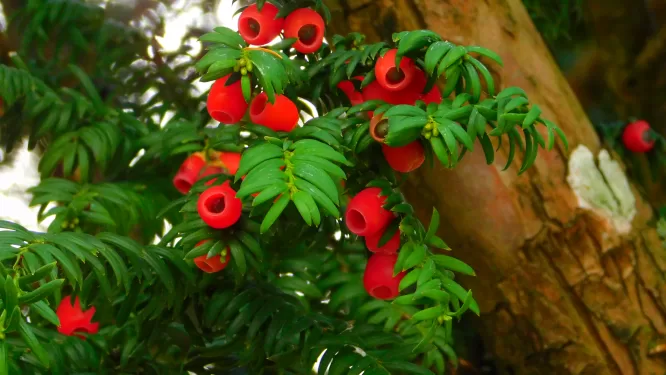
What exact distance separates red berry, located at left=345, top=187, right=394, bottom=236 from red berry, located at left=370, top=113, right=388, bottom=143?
0.19ft

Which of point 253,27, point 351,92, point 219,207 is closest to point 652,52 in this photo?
point 351,92

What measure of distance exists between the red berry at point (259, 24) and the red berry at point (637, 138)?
781 mm

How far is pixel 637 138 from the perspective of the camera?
1302 mm

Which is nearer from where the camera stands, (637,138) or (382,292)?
(382,292)

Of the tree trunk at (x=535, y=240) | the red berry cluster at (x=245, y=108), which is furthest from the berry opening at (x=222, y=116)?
the tree trunk at (x=535, y=240)

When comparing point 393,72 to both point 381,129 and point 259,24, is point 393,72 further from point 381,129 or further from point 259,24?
point 259,24

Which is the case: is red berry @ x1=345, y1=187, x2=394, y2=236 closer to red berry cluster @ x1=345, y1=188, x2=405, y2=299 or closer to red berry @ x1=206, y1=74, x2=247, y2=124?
red berry cluster @ x1=345, y1=188, x2=405, y2=299

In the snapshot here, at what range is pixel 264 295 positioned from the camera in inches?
35.3

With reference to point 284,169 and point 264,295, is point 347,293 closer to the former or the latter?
point 264,295

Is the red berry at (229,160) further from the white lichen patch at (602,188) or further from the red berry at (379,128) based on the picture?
the white lichen patch at (602,188)

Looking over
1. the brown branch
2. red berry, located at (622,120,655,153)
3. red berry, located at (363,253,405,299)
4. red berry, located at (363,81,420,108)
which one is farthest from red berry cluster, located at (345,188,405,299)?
the brown branch

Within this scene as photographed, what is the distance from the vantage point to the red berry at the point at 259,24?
819 millimetres

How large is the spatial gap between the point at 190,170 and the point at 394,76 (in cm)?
37

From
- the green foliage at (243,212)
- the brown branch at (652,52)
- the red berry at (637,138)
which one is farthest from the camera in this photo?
the brown branch at (652,52)
